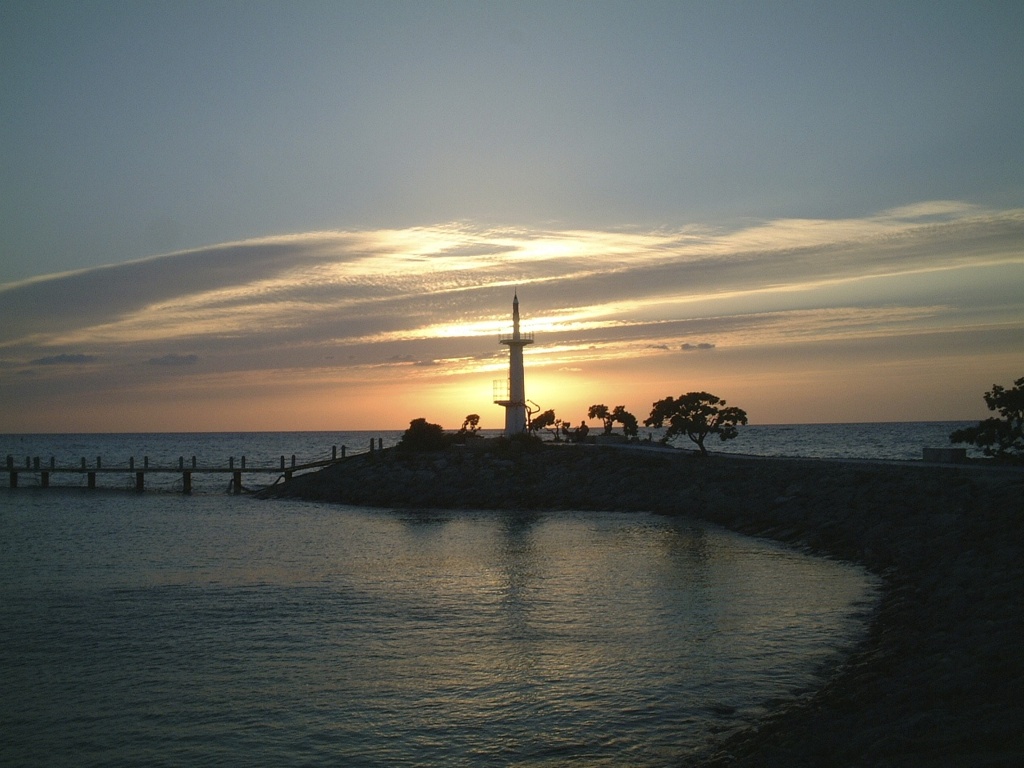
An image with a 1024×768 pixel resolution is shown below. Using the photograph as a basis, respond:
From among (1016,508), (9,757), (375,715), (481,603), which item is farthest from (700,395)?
(9,757)

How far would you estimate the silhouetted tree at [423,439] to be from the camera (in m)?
60.8

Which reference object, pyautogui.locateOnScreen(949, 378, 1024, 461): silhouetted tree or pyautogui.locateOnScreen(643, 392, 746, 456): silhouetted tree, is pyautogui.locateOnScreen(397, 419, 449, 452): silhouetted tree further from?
pyautogui.locateOnScreen(949, 378, 1024, 461): silhouetted tree

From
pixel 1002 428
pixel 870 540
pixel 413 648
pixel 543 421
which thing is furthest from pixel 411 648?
pixel 543 421

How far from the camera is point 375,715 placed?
13.3 m

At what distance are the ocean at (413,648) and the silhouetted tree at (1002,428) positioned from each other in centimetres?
1065

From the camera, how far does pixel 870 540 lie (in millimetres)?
26859

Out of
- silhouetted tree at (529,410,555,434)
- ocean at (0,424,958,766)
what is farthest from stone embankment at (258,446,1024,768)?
silhouetted tree at (529,410,555,434)

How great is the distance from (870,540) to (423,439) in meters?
38.3

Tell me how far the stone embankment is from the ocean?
48.9 inches

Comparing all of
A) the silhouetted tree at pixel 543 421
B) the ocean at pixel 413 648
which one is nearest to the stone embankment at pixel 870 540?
the ocean at pixel 413 648

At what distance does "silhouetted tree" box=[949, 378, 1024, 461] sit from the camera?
31781 millimetres

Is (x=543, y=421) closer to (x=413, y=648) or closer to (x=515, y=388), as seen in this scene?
(x=515, y=388)

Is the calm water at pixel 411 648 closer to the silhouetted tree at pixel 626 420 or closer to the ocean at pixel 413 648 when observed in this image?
the ocean at pixel 413 648

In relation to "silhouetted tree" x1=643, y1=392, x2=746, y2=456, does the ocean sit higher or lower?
lower
